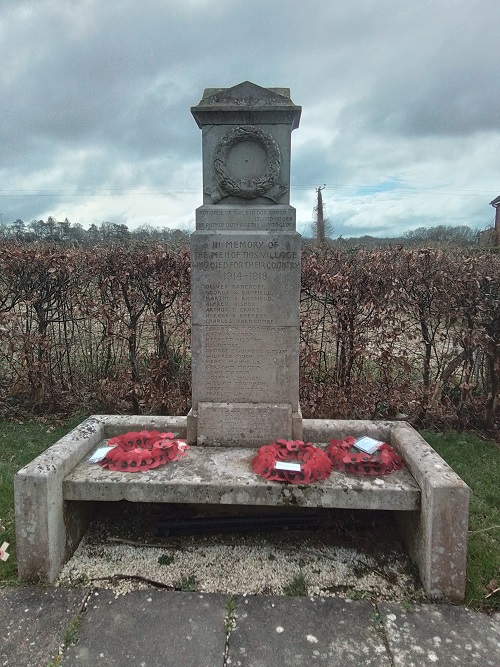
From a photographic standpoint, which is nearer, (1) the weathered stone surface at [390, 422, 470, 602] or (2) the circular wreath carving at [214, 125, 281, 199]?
(1) the weathered stone surface at [390, 422, 470, 602]

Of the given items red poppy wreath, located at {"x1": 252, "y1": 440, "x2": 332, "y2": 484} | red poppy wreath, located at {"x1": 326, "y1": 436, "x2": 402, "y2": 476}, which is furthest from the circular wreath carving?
red poppy wreath, located at {"x1": 326, "y1": 436, "x2": 402, "y2": 476}

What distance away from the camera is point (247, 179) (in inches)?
130

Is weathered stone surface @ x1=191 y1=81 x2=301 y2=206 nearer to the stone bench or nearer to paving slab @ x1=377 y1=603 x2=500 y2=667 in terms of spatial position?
the stone bench

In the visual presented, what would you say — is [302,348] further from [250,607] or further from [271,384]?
[250,607]

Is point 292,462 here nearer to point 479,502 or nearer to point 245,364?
point 245,364

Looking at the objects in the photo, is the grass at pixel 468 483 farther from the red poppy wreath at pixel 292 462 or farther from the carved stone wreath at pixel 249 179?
the carved stone wreath at pixel 249 179

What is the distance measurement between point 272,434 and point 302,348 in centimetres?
185

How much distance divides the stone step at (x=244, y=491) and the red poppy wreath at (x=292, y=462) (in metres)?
0.05

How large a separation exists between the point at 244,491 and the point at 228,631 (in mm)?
727

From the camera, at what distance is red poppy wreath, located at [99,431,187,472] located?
116 inches

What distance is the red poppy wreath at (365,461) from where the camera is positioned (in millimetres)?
2920

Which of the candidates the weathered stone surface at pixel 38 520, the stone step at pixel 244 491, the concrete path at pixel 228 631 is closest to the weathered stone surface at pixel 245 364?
the stone step at pixel 244 491

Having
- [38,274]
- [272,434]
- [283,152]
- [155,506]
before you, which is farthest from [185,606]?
[38,274]

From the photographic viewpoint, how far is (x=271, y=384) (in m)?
3.46
